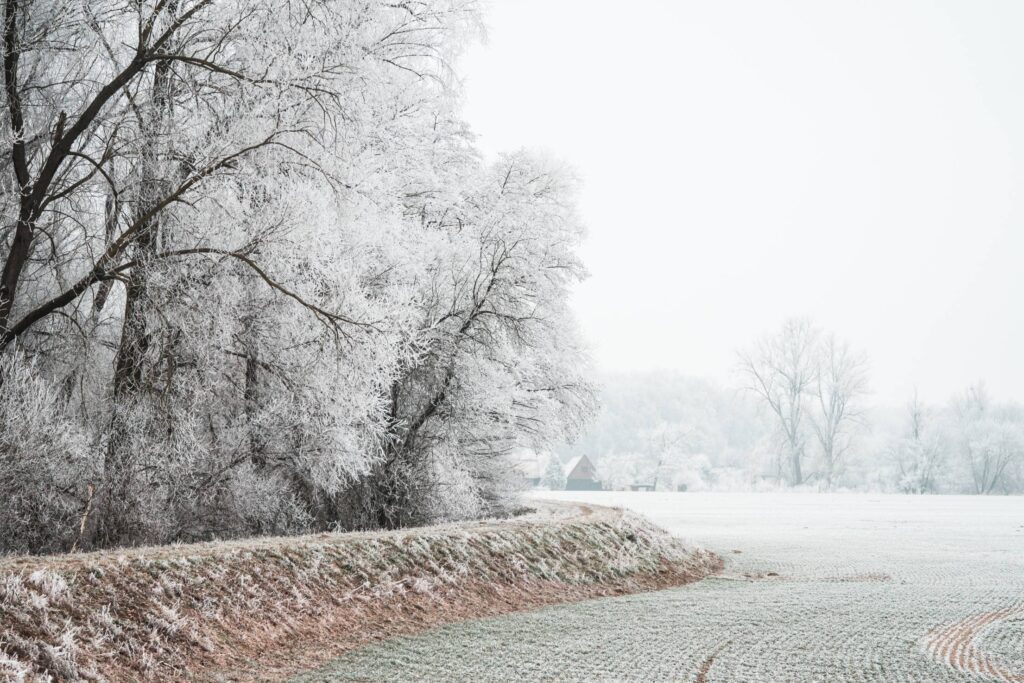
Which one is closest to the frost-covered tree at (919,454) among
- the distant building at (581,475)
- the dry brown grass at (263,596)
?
the distant building at (581,475)

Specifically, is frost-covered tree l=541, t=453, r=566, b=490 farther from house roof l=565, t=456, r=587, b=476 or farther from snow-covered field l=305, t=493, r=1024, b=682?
→ snow-covered field l=305, t=493, r=1024, b=682

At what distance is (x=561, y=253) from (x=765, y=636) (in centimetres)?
1603

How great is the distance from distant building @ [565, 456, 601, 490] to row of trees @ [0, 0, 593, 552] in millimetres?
85519

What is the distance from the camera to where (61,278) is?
13.6m

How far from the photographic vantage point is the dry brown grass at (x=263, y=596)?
21.4 ft

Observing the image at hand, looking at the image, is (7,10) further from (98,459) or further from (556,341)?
(556,341)

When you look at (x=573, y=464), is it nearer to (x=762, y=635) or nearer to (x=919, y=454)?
(x=919, y=454)

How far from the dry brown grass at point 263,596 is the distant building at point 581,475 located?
86.6 meters

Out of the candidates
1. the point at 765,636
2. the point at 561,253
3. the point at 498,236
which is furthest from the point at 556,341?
the point at 765,636

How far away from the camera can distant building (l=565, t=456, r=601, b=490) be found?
329ft

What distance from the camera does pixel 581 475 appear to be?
101812mm

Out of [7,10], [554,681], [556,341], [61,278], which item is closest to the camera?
[554,681]

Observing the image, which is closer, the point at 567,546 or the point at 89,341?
the point at 89,341

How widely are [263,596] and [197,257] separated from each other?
5.30m
